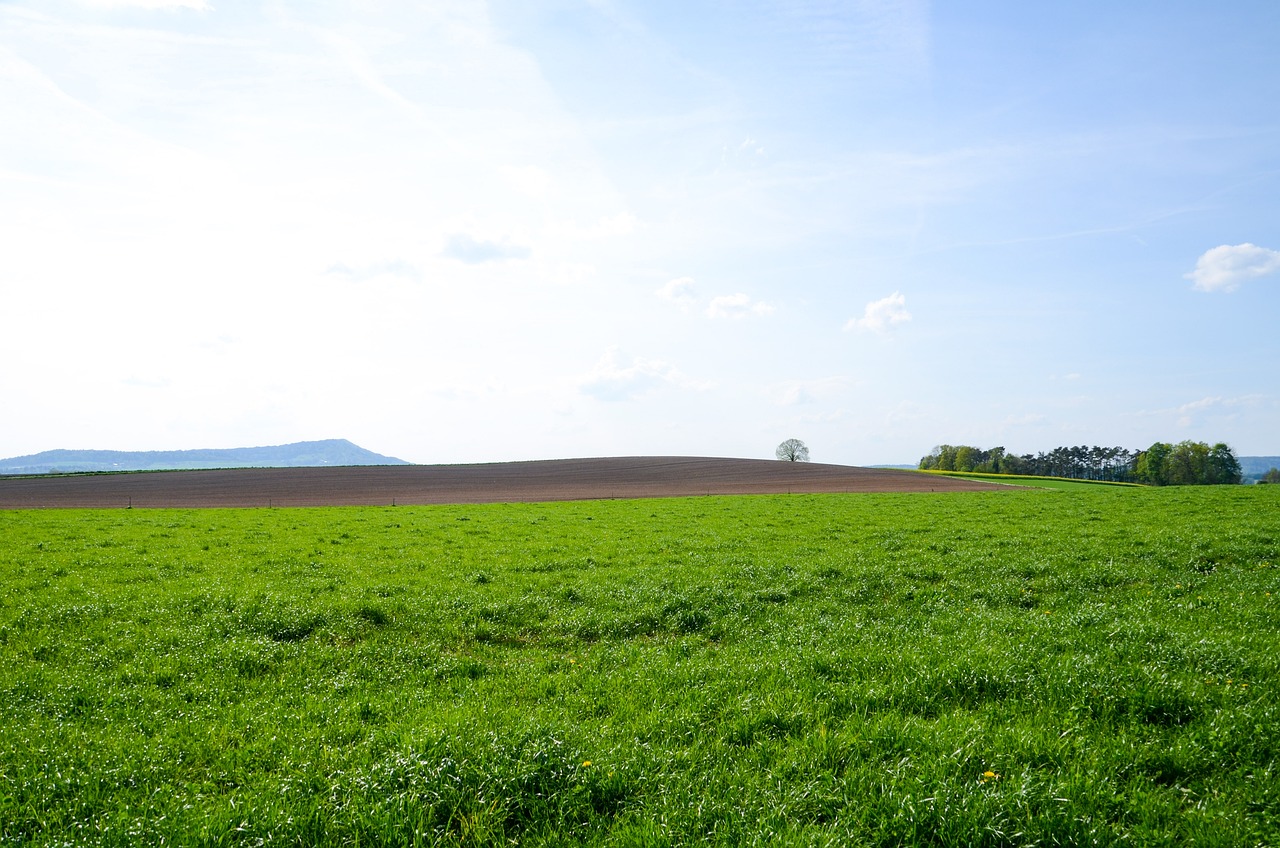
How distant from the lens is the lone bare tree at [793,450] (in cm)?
13100

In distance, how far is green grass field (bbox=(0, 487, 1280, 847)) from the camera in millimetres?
5418

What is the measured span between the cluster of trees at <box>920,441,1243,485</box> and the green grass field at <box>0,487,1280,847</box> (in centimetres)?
12664

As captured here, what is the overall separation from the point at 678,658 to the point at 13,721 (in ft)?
28.1

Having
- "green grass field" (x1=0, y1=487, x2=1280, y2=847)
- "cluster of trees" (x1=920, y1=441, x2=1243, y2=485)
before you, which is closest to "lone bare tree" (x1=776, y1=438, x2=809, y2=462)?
"cluster of trees" (x1=920, y1=441, x2=1243, y2=485)

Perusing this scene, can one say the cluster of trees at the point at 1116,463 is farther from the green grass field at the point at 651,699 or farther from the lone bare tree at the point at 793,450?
the green grass field at the point at 651,699

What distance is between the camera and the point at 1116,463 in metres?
168

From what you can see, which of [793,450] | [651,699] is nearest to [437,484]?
[651,699]

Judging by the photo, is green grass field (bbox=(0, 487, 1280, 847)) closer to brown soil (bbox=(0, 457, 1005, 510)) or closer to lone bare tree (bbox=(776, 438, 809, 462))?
brown soil (bbox=(0, 457, 1005, 510))

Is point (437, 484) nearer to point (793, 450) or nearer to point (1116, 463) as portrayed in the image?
point (793, 450)

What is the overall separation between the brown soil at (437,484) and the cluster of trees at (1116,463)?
7170 cm

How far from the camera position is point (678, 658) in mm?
10219

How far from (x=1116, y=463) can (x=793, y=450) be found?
10119 centimetres

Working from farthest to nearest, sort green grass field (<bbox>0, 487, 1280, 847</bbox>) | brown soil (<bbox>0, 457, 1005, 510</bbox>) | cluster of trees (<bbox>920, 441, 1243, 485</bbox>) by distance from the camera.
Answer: cluster of trees (<bbox>920, 441, 1243, 485</bbox>)
brown soil (<bbox>0, 457, 1005, 510</bbox>)
green grass field (<bbox>0, 487, 1280, 847</bbox>)

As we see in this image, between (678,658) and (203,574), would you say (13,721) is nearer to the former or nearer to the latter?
A: (678,658)
